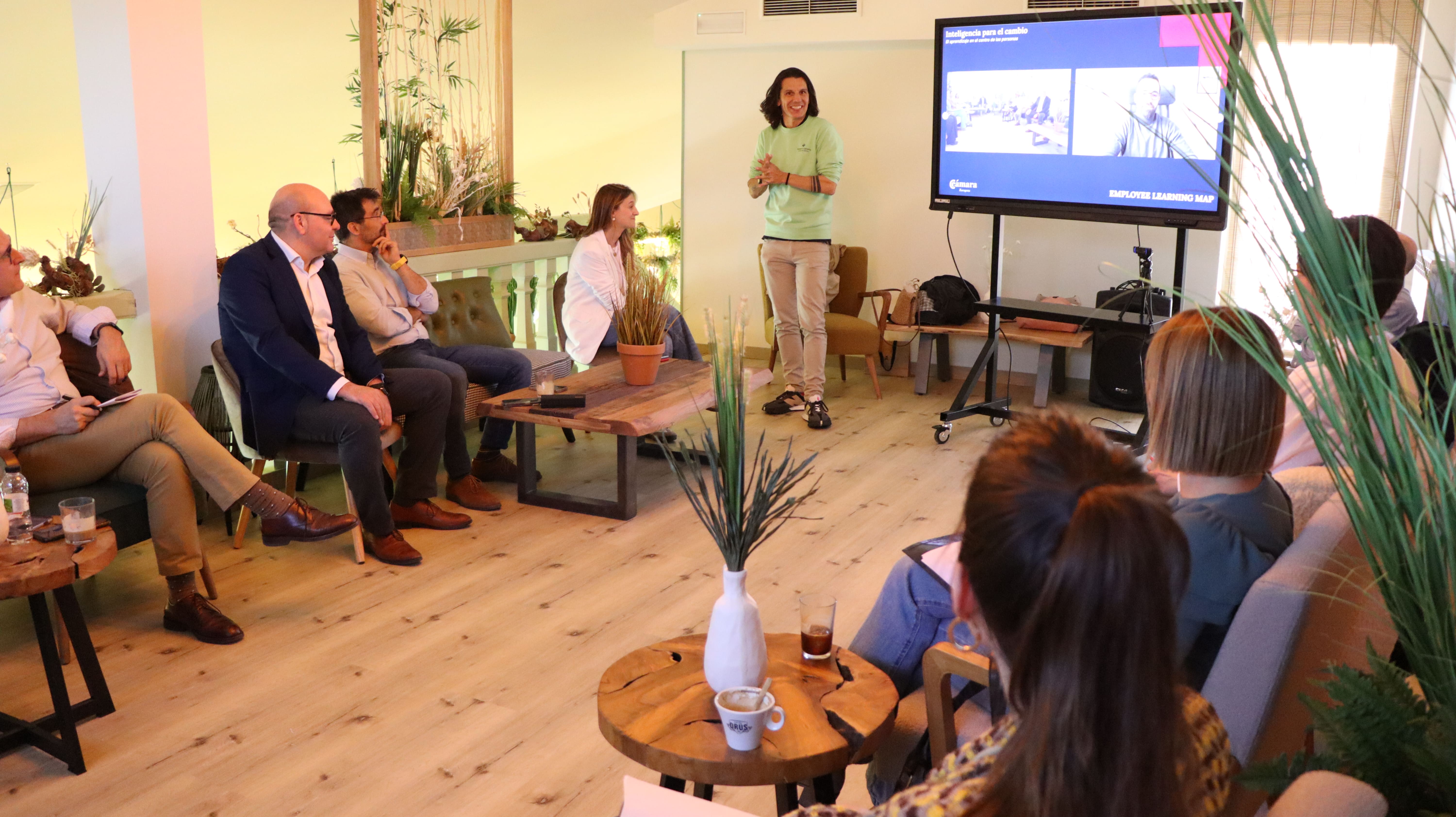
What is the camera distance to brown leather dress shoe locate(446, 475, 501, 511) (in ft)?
14.6

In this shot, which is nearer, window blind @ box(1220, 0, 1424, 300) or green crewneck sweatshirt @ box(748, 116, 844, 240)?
window blind @ box(1220, 0, 1424, 300)

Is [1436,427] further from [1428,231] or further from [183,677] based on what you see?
[183,677]

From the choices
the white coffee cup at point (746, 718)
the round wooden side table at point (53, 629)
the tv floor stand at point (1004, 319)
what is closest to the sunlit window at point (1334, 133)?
the tv floor stand at point (1004, 319)

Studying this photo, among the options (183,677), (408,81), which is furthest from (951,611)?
(408,81)

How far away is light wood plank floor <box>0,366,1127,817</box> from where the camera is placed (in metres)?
2.53

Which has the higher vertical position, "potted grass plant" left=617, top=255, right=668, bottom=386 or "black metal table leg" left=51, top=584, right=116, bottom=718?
"potted grass plant" left=617, top=255, right=668, bottom=386

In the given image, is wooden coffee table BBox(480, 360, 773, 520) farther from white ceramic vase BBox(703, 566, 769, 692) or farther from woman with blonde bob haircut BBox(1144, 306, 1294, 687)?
woman with blonde bob haircut BBox(1144, 306, 1294, 687)

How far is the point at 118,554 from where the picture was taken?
3.94 m

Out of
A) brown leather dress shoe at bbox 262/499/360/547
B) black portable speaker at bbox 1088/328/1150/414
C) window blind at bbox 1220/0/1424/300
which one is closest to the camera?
brown leather dress shoe at bbox 262/499/360/547

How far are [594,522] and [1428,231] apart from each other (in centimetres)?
373

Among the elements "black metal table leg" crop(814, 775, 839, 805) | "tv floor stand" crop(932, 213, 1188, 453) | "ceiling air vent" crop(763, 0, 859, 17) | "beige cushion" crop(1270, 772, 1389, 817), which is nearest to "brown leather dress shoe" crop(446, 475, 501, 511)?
"tv floor stand" crop(932, 213, 1188, 453)

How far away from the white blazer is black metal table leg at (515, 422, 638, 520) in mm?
673

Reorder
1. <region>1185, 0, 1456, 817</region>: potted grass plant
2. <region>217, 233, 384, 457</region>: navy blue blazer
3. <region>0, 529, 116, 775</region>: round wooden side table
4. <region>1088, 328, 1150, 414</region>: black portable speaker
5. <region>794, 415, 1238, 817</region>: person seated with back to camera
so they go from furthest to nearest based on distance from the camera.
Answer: <region>1088, 328, 1150, 414</region>: black portable speaker < <region>217, 233, 384, 457</region>: navy blue blazer < <region>0, 529, 116, 775</region>: round wooden side table < <region>794, 415, 1238, 817</region>: person seated with back to camera < <region>1185, 0, 1456, 817</region>: potted grass plant

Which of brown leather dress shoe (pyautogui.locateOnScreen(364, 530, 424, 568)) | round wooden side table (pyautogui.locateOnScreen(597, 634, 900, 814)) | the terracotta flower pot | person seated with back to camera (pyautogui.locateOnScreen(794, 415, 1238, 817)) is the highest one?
person seated with back to camera (pyautogui.locateOnScreen(794, 415, 1238, 817))
